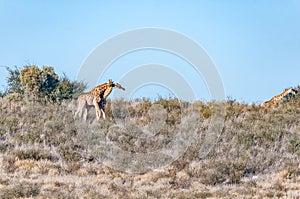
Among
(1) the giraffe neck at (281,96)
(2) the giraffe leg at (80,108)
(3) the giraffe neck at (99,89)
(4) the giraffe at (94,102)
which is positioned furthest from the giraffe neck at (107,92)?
(1) the giraffe neck at (281,96)

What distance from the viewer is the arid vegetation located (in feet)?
46.5

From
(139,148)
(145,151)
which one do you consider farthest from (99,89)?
(145,151)

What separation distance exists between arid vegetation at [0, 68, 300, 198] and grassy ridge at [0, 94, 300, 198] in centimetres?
3

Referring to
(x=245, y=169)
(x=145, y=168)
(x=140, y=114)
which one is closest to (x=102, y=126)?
(x=140, y=114)

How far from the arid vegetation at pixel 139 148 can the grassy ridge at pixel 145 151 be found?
0.09 ft

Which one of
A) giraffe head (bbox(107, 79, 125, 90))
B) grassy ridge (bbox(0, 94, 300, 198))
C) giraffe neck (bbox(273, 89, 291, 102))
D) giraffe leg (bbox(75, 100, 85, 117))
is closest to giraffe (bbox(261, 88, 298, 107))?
giraffe neck (bbox(273, 89, 291, 102))

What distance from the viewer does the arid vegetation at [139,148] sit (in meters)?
14.2

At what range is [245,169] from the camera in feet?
54.9

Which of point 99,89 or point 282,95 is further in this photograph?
point 282,95

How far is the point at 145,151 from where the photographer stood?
18.9 meters

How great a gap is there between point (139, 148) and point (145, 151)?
11.6 inches

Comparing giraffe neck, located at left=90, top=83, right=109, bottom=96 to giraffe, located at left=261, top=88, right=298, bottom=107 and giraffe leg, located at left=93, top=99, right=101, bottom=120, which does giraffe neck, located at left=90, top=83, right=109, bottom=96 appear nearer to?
giraffe leg, located at left=93, top=99, right=101, bottom=120

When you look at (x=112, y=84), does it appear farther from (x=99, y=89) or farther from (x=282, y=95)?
(x=282, y=95)

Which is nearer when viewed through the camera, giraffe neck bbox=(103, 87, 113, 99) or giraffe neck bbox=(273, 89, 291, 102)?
giraffe neck bbox=(103, 87, 113, 99)
